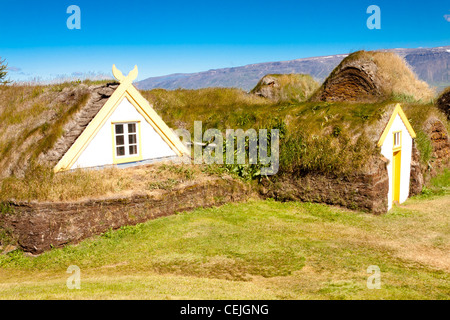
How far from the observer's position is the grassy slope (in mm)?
7547

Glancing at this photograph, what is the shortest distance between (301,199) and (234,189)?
2.72 m

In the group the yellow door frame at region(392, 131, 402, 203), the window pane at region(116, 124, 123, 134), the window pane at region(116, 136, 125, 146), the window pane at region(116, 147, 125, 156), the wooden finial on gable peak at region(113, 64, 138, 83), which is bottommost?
the yellow door frame at region(392, 131, 402, 203)

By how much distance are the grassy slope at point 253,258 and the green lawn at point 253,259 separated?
1.0 inches

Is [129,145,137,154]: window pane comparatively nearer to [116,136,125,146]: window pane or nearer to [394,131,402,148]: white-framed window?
[116,136,125,146]: window pane

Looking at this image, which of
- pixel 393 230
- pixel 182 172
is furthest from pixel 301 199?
pixel 182 172

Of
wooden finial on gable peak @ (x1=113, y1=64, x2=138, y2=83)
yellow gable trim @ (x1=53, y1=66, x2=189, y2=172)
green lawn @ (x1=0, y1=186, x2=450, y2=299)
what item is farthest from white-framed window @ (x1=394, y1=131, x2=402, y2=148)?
wooden finial on gable peak @ (x1=113, y1=64, x2=138, y2=83)

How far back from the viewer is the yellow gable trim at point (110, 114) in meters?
13.3

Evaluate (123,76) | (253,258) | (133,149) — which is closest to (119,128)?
(133,149)

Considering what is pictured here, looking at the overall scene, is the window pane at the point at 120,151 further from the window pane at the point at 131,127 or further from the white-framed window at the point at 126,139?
the window pane at the point at 131,127

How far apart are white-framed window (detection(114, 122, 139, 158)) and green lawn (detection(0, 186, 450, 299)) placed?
3.66 m

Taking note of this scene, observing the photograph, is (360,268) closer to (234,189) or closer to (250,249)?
(250,249)

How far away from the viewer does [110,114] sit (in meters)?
14.3

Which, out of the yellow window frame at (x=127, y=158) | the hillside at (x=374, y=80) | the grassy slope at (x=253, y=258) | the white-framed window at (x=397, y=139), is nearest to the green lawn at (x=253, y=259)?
the grassy slope at (x=253, y=258)

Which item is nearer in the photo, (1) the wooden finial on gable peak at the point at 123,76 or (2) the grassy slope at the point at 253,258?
(2) the grassy slope at the point at 253,258
